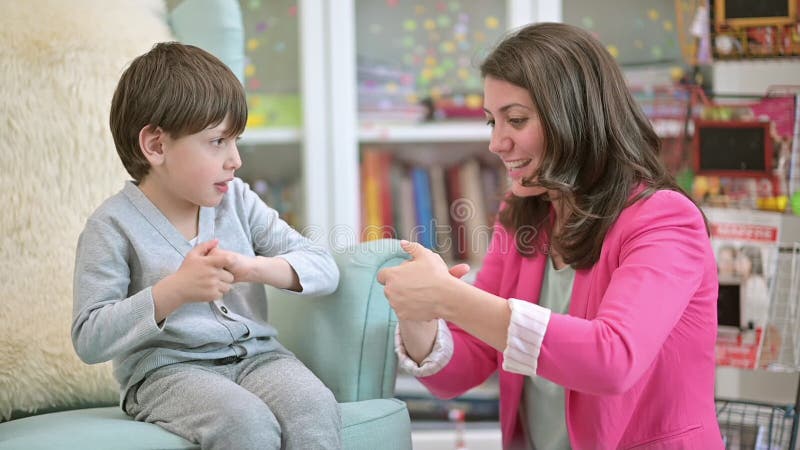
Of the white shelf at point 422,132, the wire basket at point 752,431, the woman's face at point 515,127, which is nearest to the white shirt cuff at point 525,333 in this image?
the woman's face at point 515,127

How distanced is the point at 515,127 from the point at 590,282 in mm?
249

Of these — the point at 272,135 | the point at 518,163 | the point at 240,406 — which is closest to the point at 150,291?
the point at 240,406

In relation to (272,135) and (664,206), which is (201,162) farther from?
(272,135)

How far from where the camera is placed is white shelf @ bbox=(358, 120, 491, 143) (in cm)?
237

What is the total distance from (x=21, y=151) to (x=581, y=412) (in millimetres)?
997

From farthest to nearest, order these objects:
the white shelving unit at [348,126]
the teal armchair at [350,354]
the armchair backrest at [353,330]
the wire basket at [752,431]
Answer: the white shelving unit at [348,126] → the wire basket at [752,431] → the armchair backrest at [353,330] → the teal armchair at [350,354]

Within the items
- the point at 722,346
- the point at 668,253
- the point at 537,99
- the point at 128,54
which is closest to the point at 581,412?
the point at 668,253

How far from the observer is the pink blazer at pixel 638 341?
41.2 inches

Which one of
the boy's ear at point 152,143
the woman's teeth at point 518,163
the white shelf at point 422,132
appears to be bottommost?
the woman's teeth at point 518,163

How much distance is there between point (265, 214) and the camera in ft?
4.42

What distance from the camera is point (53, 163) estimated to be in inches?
56.8

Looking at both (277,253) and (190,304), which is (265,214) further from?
(190,304)

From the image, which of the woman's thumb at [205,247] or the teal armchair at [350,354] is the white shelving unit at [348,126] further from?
the woman's thumb at [205,247]

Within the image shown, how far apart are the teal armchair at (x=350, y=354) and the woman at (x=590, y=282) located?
2.0 inches
